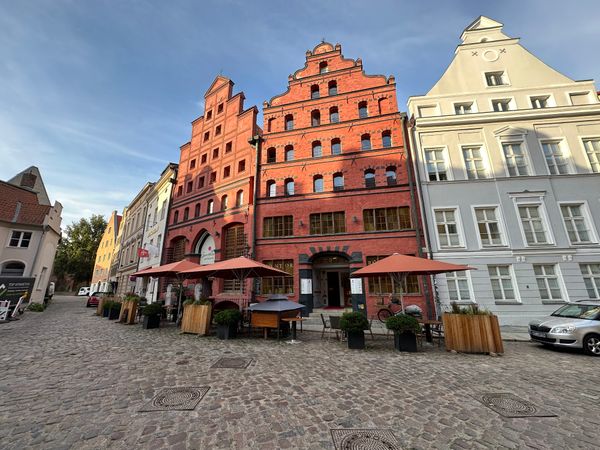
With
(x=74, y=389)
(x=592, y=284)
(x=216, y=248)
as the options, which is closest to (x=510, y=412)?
(x=74, y=389)

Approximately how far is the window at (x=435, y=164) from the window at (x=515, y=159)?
3.72m

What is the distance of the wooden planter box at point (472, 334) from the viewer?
7.67 meters

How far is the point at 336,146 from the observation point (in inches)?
725

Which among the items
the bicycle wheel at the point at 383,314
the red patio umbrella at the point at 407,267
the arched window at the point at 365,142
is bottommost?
the bicycle wheel at the point at 383,314

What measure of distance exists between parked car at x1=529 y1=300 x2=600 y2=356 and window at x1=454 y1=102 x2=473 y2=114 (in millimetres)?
13412

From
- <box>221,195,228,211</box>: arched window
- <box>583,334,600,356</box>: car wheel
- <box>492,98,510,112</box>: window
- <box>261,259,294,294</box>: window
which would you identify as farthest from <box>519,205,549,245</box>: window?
<box>221,195,228,211</box>: arched window

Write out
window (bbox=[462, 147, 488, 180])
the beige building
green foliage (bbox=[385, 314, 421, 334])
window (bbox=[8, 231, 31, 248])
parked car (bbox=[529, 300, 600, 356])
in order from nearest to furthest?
parked car (bbox=[529, 300, 600, 356]), green foliage (bbox=[385, 314, 421, 334]), window (bbox=[462, 147, 488, 180]), the beige building, window (bbox=[8, 231, 31, 248])

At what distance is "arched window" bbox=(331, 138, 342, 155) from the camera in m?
18.2

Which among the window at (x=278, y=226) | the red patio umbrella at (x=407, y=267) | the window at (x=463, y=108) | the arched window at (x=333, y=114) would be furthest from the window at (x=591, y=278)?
the arched window at (x=333, y=114)

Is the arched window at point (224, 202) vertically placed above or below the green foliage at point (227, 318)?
above

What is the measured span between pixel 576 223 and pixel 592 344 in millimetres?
9694

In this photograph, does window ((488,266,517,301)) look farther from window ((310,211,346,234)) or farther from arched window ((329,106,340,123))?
arched window ((329,106,340,123))

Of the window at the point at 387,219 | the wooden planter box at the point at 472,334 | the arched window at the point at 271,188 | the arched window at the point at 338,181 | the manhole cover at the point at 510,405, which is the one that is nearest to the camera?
the manhole cover at the point at 510,405

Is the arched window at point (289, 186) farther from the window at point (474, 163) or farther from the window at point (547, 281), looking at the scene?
the window at point (547, 281)
